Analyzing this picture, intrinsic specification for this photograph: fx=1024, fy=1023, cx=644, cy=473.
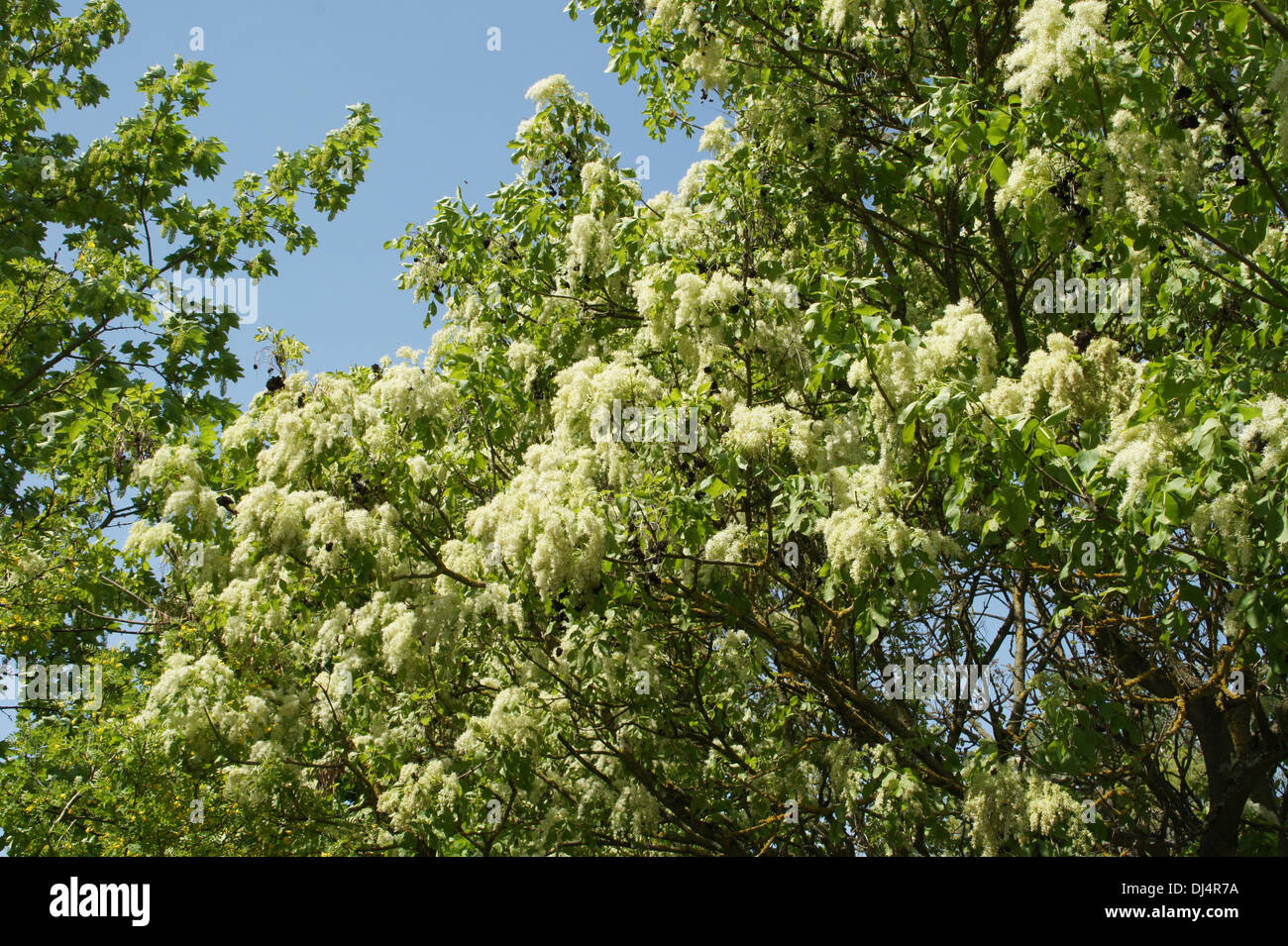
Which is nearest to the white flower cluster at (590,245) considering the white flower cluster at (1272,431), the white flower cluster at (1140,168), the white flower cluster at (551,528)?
the white flower cluster at (551,528)

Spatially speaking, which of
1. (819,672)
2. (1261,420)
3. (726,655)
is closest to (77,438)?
(726,655)

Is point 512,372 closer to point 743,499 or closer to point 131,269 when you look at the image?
point 743,499

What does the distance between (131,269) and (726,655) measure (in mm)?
7586

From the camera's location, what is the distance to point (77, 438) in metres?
8.62
